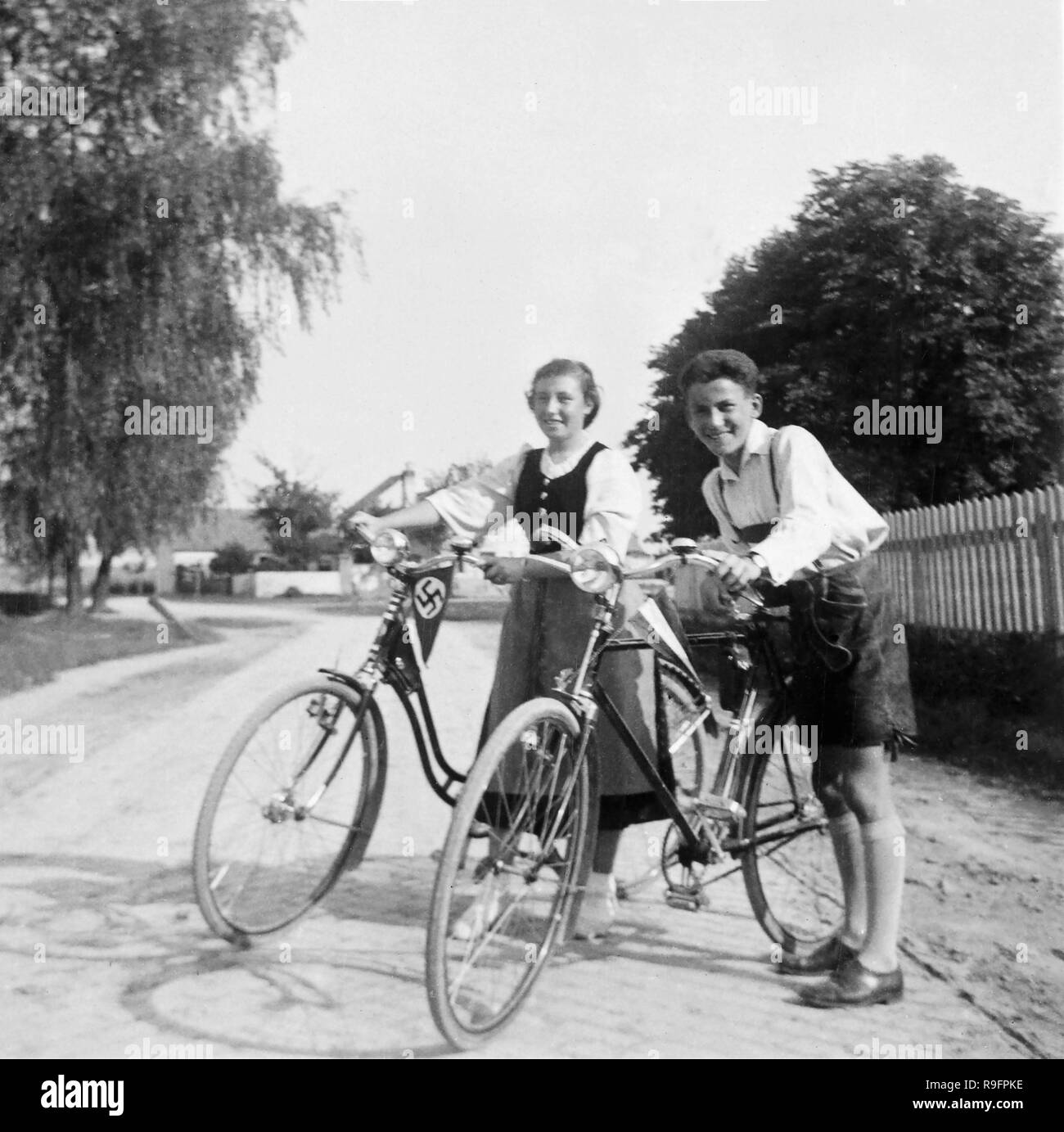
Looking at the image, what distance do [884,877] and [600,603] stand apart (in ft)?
3.50

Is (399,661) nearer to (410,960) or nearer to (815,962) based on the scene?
(410,960)

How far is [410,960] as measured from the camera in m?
3.45

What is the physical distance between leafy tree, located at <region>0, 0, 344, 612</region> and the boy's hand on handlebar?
5.01 meters

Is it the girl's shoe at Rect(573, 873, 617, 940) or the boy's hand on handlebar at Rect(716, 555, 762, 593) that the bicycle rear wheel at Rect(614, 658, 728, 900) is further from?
the boy's hand on handlebar at Rect(716, 555, 762, 593)

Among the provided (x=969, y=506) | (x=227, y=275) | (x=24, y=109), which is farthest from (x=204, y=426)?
(x=969, y=506)

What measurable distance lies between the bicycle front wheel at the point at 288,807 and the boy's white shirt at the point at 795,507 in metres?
1.18

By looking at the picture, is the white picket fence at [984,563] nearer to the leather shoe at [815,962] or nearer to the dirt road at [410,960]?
the dirt road at [410,960]

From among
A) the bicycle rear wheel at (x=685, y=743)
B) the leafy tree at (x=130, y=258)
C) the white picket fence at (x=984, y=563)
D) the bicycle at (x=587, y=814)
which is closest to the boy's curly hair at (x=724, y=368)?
the bicycle at (x=587, y=814)

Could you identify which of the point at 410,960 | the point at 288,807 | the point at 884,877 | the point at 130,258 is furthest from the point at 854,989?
the point at 130,258

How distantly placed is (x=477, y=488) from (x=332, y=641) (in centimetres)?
1411

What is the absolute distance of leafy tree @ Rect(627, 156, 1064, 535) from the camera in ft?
14.9

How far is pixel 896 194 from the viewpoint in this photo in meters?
4.68

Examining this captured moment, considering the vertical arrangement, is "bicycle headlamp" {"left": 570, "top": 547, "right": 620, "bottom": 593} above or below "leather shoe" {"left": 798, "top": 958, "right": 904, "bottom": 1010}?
above

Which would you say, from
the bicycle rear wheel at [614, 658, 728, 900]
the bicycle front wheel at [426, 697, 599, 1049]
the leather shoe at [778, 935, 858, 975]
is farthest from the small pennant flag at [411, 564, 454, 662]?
the leather shoe at [778, 935, 858, 975]
